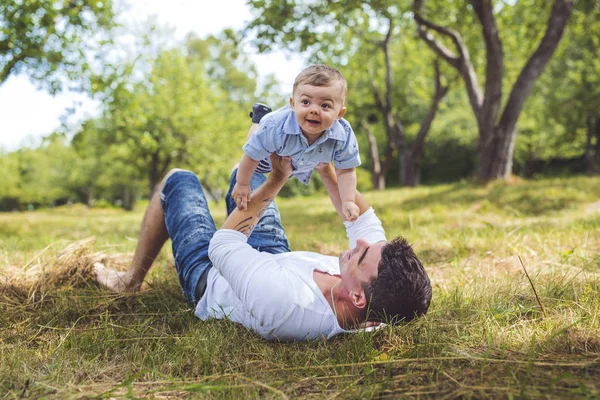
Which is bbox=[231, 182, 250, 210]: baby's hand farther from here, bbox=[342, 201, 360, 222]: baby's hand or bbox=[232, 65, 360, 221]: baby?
bbox=[342, 201, 360, 222]: baby's hand

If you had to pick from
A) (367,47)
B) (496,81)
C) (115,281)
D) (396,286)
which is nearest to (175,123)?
(367,47)

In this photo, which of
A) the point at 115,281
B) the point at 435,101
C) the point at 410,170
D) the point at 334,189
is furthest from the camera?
the point at 410,170

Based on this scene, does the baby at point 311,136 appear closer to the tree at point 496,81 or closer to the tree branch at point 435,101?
the tree at point 496,81

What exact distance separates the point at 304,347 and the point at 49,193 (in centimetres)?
5423

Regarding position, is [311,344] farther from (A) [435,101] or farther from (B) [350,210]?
(A) [435,101]

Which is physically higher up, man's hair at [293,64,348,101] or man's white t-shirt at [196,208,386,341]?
man's hair at [293,64,348,101]

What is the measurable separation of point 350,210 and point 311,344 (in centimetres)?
92

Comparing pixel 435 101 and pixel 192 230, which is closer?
pixel 192 230

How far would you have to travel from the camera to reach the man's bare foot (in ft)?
10.8

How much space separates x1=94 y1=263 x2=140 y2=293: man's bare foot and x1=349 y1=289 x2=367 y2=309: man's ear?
5.83ft

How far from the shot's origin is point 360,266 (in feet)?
7.52

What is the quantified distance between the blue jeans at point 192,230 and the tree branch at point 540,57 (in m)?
7.17

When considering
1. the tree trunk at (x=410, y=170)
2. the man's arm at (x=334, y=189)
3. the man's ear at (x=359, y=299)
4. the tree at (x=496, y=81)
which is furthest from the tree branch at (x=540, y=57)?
the tree trunk at (x=410, y=170)

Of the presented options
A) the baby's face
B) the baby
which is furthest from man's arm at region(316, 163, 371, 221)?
the baby's face
